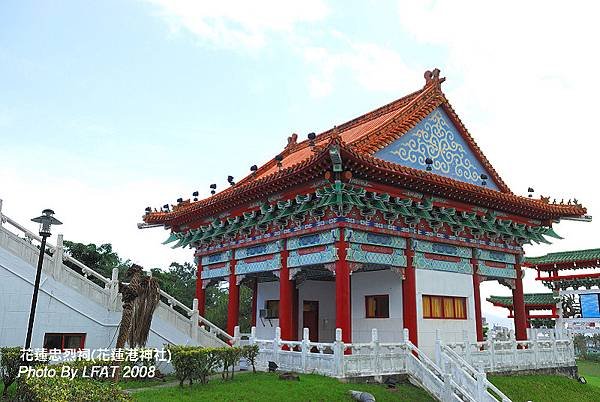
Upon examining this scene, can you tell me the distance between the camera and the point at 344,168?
13.9 meters

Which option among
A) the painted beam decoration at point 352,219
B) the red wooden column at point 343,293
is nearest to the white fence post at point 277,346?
the red wooden column at point 343,293

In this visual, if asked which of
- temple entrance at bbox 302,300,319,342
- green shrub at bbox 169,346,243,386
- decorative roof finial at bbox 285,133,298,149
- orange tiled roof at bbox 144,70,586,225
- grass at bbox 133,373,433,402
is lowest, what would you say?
grass at bbox 133,373,433,402

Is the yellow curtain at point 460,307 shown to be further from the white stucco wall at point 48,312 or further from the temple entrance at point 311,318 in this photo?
the white stucco wall at point 48,312

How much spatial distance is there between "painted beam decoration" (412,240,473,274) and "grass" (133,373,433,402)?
4502 millimetres

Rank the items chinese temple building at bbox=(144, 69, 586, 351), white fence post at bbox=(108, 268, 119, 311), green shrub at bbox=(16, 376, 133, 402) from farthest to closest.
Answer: white fence post at bbox=(108, 268, 119, 311)
chinese temple building at bbox=(144, 69, 586, 351)
green shrub at bbox=(16, 376, 133, 402)

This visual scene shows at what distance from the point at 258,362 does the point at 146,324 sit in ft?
12.5

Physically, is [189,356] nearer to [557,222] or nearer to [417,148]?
[417,148]

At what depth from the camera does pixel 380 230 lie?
15.9 m

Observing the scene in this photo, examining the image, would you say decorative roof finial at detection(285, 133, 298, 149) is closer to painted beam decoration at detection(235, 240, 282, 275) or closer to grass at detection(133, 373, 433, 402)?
painted beam decoration at detection(235, 240, 282, 275)

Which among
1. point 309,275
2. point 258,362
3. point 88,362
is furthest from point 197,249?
point 88,362

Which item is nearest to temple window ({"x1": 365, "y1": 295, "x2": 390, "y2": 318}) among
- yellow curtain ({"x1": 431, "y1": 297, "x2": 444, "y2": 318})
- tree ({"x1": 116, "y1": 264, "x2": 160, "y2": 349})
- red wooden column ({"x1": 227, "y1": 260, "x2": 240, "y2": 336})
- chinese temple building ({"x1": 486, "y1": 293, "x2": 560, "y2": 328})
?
yellow curtain ({"x1": 431, "y1": 297, "x2": 444, "y2": 318})

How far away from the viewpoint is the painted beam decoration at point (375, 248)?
15.3m

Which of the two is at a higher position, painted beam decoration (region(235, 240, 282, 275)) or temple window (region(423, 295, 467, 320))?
painted beam decoration (region(235, 240, 282, 275))

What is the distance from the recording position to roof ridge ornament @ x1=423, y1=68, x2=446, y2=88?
64.6ft
